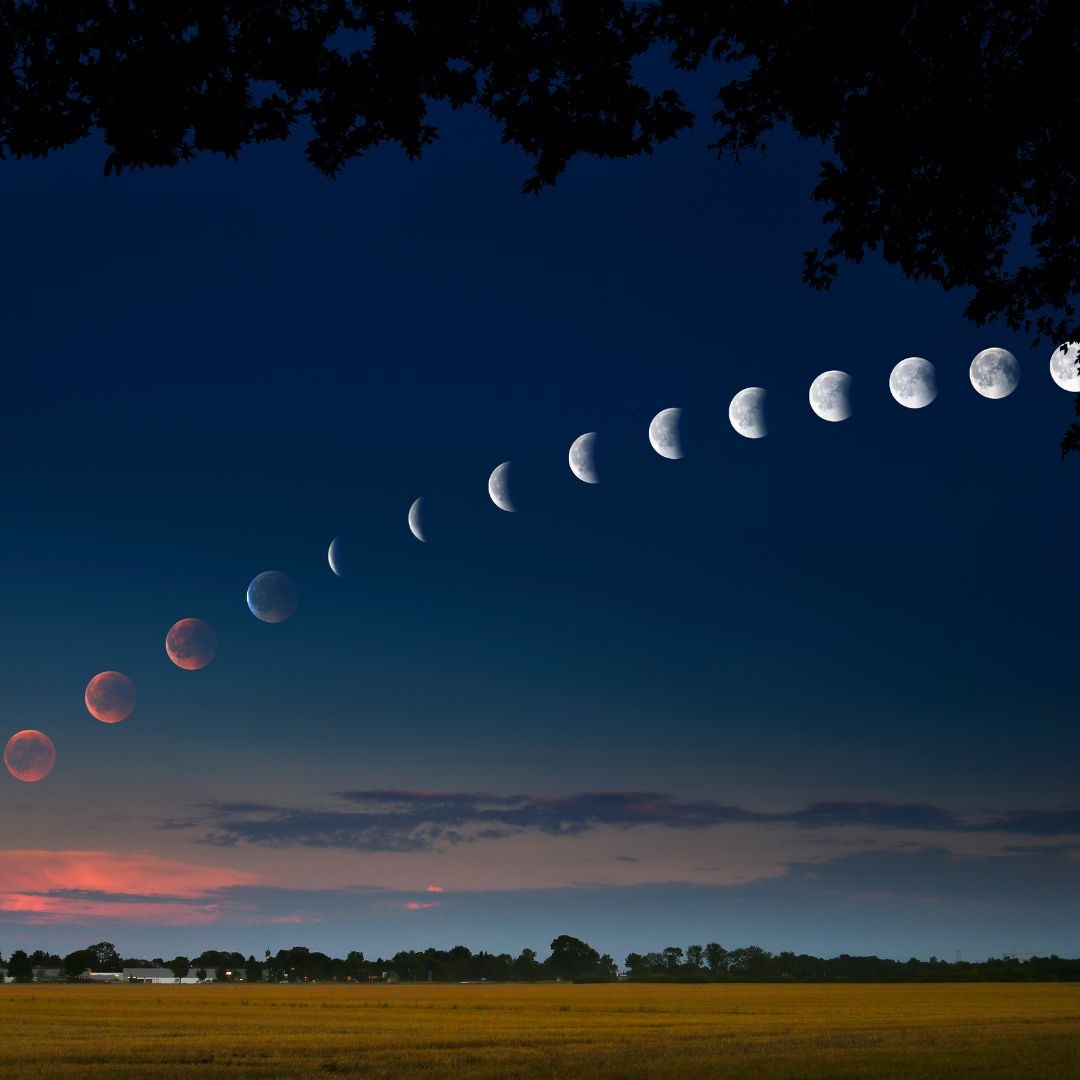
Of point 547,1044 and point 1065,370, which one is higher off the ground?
point 1065,370

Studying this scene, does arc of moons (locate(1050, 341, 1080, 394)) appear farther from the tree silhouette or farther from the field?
the field

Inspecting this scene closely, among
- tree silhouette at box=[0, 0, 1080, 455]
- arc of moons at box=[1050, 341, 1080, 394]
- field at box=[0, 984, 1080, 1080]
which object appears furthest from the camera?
field at box=[0, 984, 1080, 1080]

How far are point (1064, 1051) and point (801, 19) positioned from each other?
32.8 meters

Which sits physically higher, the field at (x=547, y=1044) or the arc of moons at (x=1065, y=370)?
the arc of moons at (x=1065, y=370)

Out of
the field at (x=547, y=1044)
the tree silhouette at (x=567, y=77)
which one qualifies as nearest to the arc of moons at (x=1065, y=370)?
the tree silhouette at (x=567, y=77)

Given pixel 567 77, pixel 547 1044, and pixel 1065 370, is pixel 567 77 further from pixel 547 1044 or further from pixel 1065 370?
pixel 547 1044

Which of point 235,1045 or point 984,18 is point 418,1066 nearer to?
point 235,1045

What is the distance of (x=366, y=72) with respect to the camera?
1452 centimetres

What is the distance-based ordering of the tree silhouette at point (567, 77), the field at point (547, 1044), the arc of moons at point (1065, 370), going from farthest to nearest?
the field at point (547, 1044) < the arc of moons at point (1065, 370) < the tree silhouette at point (567, 77)

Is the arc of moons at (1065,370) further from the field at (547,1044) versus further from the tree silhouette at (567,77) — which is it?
the field at (547,1044)

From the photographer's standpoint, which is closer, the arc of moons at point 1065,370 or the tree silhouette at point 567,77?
the tree silhouette at point 567,77

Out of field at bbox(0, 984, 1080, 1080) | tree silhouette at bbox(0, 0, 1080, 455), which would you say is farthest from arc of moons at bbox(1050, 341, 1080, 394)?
field at bbox(0, 984, 1080, 1080)

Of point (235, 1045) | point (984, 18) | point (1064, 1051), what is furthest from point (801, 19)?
point (235, 1045)

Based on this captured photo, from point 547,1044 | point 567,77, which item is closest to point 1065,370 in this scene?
point 567,77
